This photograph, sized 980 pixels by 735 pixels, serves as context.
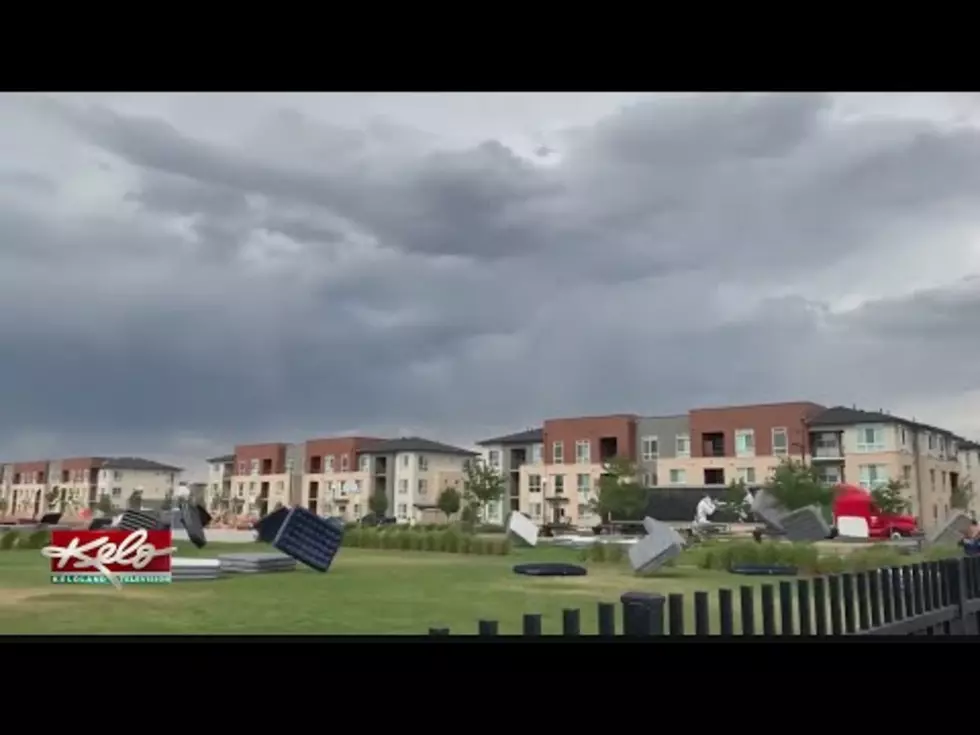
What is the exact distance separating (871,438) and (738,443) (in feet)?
1.42

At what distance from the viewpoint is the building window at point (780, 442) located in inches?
102

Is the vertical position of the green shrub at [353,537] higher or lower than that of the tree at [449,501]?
lower

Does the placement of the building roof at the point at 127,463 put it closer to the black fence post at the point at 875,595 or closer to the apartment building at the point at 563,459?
the apartment building at the point at 563,459

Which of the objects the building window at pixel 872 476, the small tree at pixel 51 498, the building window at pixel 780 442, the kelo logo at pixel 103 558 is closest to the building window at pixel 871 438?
the building window at pixel 872 476

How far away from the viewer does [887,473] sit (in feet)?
9.05

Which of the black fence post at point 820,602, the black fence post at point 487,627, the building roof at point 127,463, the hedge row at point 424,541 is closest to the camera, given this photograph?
the black fence post at point 487,627

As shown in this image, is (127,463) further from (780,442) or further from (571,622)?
(780,442)

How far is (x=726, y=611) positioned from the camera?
1.96 meters

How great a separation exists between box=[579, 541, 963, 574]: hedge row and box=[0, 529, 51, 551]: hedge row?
70.7 inches

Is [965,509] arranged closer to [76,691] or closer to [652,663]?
[652,663]

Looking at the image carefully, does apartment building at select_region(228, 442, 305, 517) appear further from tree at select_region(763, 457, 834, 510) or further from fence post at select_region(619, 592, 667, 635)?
tree at select_region(763, 457, 834, 510)

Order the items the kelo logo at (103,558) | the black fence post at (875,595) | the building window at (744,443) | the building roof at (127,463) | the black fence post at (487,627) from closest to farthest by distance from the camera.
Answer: the black fence post at (487,627) → the black fence post at (875,595) → the kelo logo at (103,558) → the building roof at (127,463) → the building window at (744,443)

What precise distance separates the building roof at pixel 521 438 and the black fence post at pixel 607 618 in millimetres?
854
